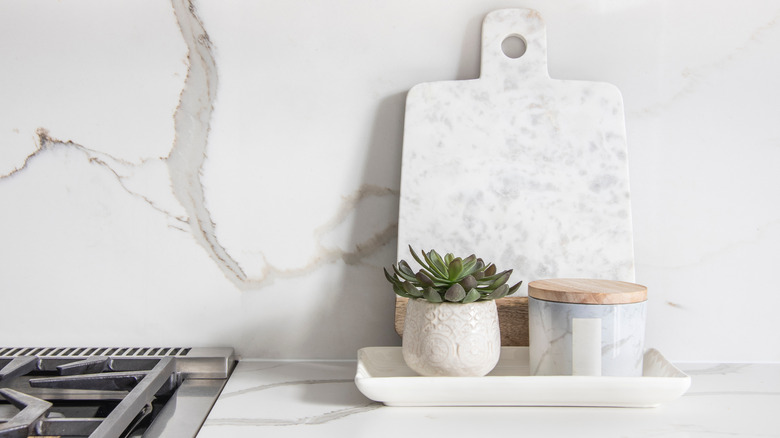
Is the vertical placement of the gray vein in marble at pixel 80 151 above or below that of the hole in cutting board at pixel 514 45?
below

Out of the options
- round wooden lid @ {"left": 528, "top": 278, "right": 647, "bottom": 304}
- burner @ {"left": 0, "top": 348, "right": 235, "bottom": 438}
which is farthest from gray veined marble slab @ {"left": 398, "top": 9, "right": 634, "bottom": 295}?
burner @ {"left": 0, "top": 348, "right": 235, "bottom": 438}

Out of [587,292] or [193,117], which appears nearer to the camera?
[587,292]

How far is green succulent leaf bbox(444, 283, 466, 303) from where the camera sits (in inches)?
27.3

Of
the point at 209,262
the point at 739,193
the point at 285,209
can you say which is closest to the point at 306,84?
the point at 285,209

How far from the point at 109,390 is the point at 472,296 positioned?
0.47 metres

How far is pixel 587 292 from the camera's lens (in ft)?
2.30

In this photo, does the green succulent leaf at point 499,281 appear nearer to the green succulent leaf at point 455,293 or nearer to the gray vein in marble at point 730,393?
the green succulent leaf at point 455,293

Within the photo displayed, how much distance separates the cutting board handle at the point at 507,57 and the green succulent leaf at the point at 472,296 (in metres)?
0.34

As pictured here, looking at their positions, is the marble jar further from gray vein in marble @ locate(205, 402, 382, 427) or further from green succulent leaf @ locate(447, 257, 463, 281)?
gray vein in marble @ locate(205, 402, 382, 427)

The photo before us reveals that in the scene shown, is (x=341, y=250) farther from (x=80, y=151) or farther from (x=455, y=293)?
(x=80, y=151)

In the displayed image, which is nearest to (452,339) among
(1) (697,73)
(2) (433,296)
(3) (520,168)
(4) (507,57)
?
(2) (433,296)

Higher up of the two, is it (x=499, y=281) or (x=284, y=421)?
(x=499, y=281)

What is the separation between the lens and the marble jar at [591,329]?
0.70 meters

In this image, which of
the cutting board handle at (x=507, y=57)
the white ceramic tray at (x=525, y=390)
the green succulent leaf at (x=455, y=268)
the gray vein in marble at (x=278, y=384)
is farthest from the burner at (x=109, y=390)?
the cutting board handle at (x=507, y=57)
